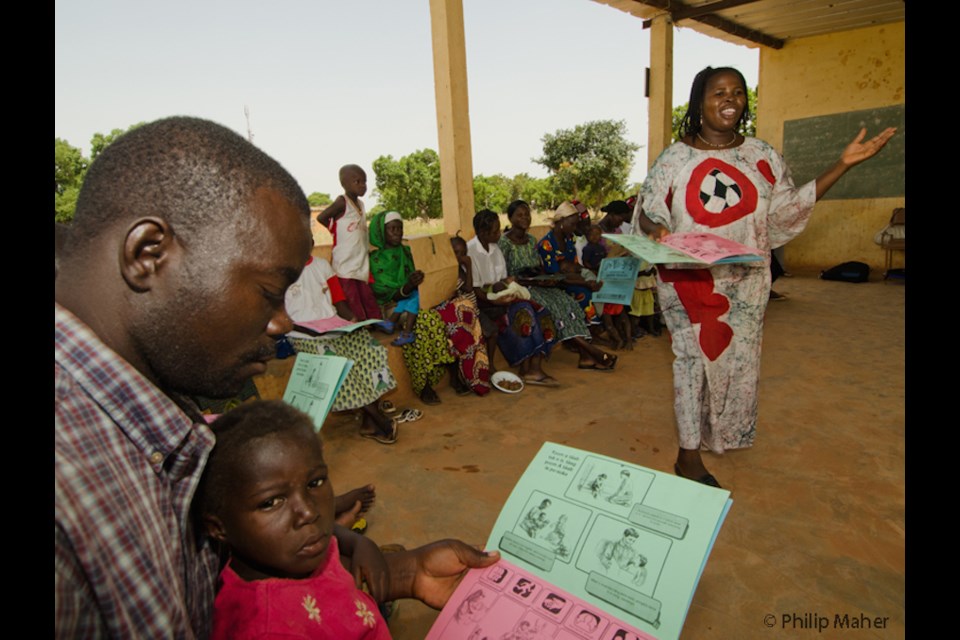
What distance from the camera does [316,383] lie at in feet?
5.37

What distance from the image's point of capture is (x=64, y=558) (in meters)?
0.53

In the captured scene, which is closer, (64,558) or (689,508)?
(64,558)

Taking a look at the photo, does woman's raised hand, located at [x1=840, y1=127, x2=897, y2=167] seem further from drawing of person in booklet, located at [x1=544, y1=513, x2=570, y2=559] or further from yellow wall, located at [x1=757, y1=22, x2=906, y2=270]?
yellow wall, located at [x1=757, y1=22, x2=906, y2=270]

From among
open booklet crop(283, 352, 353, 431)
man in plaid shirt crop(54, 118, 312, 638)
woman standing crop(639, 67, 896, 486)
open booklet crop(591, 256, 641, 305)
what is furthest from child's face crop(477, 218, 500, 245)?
man in plaid shirt crop(54, 118, 312, 638)

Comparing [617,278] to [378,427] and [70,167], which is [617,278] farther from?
[70,167]

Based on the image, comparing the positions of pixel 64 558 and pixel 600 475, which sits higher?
pixel 64 558

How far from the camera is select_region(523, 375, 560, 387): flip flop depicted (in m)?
4.27

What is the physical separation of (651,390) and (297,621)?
3.44 m

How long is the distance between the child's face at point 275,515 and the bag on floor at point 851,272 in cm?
894

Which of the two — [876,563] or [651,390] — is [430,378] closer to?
[651,390]

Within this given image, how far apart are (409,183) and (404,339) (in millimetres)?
10879

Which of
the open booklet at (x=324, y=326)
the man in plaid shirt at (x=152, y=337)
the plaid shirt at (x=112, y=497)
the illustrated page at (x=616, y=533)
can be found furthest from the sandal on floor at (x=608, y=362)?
the plaid shirt at (x=112, y=497)

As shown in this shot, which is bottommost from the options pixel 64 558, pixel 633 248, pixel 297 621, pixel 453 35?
pixel 297 621
